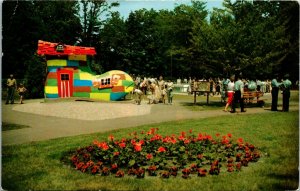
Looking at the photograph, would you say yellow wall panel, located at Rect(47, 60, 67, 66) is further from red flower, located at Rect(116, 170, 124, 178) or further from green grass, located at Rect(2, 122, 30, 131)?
red flower, located at Rect(116, 170, 124, 178)

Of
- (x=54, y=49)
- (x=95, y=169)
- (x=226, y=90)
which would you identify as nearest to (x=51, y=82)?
(x=54, y=49)

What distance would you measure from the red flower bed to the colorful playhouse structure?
52.7 feet

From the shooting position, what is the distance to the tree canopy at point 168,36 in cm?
2120

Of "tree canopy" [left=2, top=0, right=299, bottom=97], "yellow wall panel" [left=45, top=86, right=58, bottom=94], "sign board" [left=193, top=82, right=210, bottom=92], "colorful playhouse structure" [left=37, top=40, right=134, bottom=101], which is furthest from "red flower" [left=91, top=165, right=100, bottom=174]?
"yellow wall panel" [left=45, top=86, right=58, bottom=94]

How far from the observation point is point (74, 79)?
25828 millimetres

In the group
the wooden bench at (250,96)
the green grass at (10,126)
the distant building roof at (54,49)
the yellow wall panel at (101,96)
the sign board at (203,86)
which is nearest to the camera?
the green grass at (10,126)

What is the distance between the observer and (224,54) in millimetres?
21172

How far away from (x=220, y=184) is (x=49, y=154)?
4306 mm

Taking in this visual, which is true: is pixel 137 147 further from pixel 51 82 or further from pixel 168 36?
pixel 168 36

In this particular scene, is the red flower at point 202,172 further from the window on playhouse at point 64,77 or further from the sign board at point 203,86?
the window on playhouse at point 64,77

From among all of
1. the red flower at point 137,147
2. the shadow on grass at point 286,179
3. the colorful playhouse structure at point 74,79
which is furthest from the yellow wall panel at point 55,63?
the shadow on grass at point 286,179

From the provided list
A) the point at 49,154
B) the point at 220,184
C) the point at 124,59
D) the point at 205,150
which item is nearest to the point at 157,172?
the point at 220,184

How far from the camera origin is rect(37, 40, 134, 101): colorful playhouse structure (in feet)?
83.3

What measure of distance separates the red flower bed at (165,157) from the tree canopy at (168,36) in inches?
313
